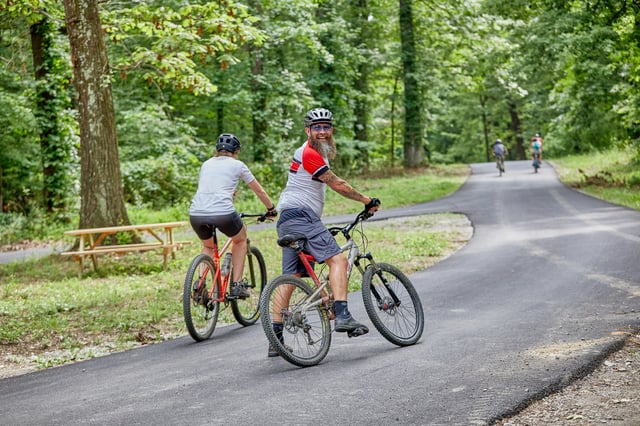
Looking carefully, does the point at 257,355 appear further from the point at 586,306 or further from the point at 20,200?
the point at 20,200

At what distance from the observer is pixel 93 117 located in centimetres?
1395

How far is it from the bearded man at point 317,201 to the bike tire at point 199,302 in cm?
145

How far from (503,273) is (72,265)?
318 inches

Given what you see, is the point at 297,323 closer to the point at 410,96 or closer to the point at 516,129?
the point at 410,96

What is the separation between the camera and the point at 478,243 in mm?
15539

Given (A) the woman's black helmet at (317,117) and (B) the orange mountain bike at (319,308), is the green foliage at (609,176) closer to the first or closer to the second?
(B) the orange mountain bike at (319,308)

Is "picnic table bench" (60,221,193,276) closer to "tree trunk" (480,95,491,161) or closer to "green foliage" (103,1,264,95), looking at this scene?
"green foliage" (103,1,264,95)

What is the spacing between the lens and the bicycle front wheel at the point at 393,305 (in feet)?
22.4

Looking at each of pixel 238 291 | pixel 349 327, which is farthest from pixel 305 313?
pixel 238 291

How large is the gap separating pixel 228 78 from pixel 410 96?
12.5 m

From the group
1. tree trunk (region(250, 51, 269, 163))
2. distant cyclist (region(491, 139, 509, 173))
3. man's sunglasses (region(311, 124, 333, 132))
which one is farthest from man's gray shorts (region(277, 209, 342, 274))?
distant cyclist (region(491, 139, 509, 173))

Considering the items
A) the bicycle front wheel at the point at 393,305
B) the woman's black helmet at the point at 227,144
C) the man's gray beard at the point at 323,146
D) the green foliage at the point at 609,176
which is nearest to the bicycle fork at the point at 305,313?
the bicycle front wheel at the point at 393,305

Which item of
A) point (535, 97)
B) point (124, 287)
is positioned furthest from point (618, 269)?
point (535, 97)

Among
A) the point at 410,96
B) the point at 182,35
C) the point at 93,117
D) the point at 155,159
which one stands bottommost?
the point at 155,159
